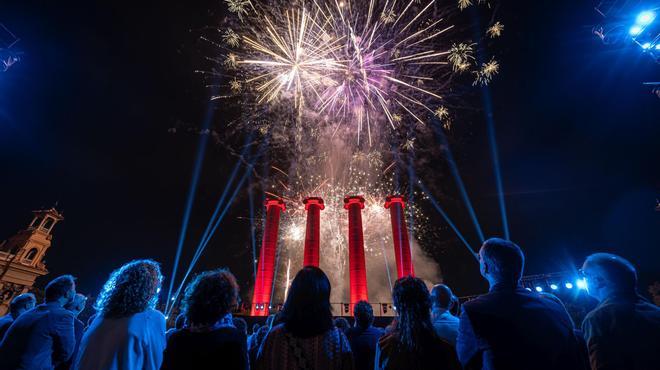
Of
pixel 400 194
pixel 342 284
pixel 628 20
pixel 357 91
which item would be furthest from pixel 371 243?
pixel 628 20

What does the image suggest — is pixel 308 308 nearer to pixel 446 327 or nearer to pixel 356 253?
pixel 446 327

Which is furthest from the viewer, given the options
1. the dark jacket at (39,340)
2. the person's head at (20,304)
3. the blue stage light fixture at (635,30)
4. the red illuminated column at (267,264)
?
the red illuminated column at (267,264)

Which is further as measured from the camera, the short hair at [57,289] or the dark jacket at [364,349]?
the dark jacket at [364,349]

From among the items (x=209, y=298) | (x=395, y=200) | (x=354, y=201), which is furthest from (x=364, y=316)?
(x=395, y=200)

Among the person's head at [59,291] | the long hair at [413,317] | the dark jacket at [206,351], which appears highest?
the person's head at [59,291]

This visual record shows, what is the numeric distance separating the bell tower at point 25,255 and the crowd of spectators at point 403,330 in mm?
35391

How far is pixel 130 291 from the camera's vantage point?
2988 mm

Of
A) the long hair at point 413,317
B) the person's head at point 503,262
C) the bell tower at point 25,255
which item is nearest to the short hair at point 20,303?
the long hair at point 413,317

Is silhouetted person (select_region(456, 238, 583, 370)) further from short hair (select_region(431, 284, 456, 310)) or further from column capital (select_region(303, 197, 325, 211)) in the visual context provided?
column capital (select_region(303, 197, 325, 211))

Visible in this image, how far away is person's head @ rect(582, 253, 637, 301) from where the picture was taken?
2.98 meters

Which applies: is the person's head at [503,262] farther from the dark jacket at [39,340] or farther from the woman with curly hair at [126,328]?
the dark jacket at [39,340]

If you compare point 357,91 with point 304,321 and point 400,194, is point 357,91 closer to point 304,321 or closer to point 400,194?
point 400,194

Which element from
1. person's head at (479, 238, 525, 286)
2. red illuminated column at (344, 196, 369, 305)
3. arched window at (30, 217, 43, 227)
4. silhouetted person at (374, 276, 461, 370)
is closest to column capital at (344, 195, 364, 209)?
red illuminated column at (344, 196, 369, 305)

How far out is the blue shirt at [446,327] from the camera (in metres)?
3.88
